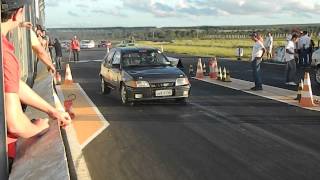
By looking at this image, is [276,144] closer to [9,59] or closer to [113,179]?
[113,179]

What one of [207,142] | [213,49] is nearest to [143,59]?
[207,142]

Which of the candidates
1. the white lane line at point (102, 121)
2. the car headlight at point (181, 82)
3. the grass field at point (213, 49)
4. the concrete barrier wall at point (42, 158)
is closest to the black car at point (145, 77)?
the car headlight at point (181, 82)

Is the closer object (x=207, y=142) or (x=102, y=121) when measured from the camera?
(x=207, y=142)

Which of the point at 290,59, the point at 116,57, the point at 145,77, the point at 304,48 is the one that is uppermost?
the point at 116,57

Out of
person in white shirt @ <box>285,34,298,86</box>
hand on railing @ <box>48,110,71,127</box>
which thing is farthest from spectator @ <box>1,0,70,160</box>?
person in white shirt @ <box>285,34,298,86</box>

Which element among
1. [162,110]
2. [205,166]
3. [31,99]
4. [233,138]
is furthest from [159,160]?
[162,110]

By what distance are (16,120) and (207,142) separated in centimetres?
576

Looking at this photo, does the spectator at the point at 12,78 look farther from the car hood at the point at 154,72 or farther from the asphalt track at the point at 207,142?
the car hood at the point at 154,72

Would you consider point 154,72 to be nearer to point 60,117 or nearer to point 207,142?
point 207,142

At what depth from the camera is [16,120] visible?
374 cm

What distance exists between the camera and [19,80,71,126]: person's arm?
4.06 metres

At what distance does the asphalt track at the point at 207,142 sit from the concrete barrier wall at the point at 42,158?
9.68 feet

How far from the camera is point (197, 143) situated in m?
9.15

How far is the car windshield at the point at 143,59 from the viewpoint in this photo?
50.7ft
